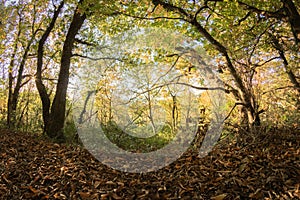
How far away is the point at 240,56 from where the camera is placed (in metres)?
4.32

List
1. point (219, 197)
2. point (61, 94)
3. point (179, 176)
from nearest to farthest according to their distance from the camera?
1. point (219, 197)
2. point (179, 176)
3. point (61, 94)

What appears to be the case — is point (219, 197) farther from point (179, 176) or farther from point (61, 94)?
point (61, 94)

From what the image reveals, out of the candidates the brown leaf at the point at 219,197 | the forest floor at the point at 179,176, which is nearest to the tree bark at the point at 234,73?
the forest floor at the point at 179,176

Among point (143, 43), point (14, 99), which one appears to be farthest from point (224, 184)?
point (14, 99)

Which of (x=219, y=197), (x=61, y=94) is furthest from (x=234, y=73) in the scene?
(x=61, y=94)

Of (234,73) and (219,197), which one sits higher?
(234,73)

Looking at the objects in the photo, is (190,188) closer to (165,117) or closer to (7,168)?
(7,168)

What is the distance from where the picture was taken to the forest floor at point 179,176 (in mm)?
2572

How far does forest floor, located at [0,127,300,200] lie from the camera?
257 cm

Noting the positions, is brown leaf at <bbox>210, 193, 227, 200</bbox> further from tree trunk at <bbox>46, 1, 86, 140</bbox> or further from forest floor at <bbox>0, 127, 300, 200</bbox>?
tree trunk at <bbox>46, 1, 86, 140</bbox>

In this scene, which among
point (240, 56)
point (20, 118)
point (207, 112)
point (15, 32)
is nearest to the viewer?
point (240, 56)

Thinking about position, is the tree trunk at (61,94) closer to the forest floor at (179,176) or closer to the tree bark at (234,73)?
the forest floor at (179,176)

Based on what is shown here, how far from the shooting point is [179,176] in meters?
3.05

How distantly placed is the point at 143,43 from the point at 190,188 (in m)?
3.58
